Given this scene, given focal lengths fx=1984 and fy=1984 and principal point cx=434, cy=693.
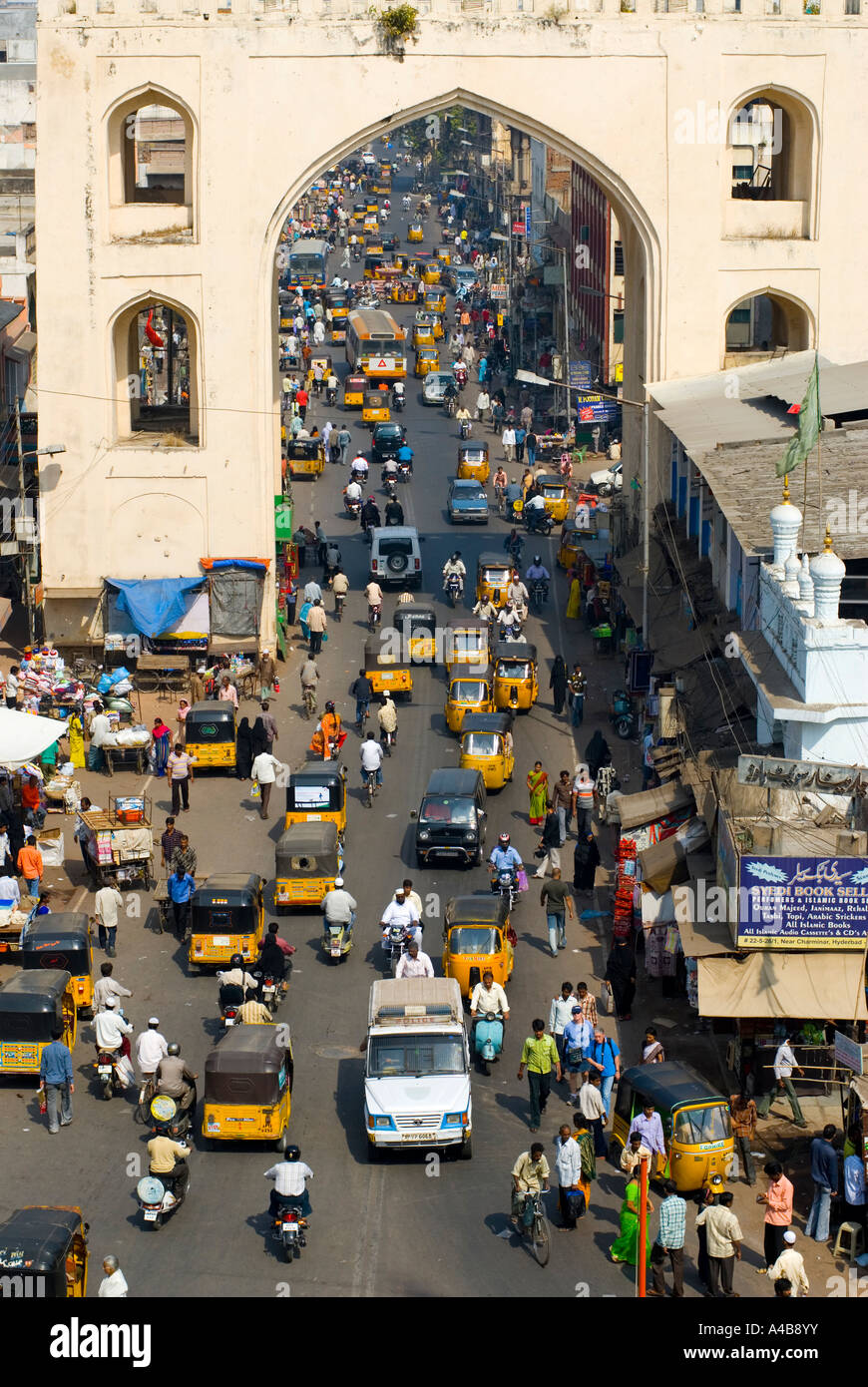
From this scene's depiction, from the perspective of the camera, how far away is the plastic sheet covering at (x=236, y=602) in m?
42.2

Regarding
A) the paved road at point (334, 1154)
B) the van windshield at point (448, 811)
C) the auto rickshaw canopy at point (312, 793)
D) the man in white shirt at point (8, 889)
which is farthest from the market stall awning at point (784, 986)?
the auto rickshaw canopy at point (312, 793)

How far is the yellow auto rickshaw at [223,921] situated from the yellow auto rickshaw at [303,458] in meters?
35.6

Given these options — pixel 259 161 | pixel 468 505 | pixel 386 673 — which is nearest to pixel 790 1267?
pixel 386 673

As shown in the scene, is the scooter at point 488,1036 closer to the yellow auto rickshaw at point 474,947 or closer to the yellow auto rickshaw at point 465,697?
the yellow auto rickshaw at point 474,947

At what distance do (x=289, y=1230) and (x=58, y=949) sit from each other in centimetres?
690

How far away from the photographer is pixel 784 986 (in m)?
21.8

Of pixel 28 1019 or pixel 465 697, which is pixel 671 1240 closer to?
pixel 28 1019

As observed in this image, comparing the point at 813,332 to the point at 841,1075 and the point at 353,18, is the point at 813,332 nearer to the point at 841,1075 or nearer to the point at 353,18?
the point at 353,18

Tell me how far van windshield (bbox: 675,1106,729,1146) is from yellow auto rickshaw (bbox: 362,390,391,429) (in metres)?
50.9

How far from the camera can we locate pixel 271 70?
41.9 m

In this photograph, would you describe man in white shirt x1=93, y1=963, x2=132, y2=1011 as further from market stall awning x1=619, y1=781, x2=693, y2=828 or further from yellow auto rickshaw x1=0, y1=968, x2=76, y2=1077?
market stall awning x1=619, y1=781, x2=693, y2=828

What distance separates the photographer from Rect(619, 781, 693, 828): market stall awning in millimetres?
27766

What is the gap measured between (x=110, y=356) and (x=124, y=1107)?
23.2 metres

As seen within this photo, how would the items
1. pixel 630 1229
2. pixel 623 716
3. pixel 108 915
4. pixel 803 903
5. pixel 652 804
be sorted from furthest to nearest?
1. pixel 623 716
2. pixel 652 804
3. pixel 108 915
4. pixel 803 903
5. pixel 630 1229
